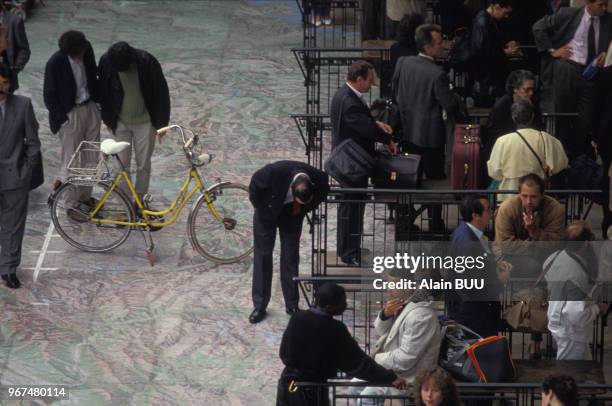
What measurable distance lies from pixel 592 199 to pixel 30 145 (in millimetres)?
5282

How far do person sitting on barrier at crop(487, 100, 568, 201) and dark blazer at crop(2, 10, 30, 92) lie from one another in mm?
5807

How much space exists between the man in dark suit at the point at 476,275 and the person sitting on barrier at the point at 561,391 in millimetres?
2572

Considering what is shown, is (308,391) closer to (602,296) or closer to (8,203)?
(602,296)

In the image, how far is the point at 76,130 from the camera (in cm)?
1565

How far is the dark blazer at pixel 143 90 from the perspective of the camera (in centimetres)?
1521

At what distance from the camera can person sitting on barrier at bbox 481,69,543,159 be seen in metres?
14.1

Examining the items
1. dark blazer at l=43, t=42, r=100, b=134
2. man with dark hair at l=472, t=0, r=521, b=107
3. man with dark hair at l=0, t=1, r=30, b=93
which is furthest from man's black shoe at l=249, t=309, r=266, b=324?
man with dark hair at l=0, t=1, r=30, b=93

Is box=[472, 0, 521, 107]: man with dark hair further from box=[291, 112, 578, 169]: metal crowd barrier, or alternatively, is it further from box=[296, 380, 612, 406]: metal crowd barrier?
box=[296, 380, 612, 406]: metal crowd barrier

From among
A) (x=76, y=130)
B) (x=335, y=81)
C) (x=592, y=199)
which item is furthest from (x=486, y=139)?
(x=335, y=81)

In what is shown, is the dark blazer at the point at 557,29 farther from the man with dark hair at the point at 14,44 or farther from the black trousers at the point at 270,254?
the man with dark hair at the point at 14,44

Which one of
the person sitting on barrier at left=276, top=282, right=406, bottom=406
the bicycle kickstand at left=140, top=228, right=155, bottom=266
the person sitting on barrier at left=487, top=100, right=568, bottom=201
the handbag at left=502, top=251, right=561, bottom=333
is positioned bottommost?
the bicycle kickstand at left=140, top=228, right=155, bottom=266

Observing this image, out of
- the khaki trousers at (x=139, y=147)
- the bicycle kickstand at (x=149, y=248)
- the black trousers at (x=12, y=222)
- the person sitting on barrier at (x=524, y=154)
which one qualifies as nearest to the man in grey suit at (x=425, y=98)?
the person sitting on barrier at (x=524, y=154)

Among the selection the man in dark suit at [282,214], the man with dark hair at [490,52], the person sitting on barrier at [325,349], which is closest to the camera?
the person sitting on barrier at [325,349]

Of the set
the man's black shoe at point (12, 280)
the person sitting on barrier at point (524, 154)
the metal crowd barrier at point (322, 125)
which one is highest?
the person sitting on barrier at point (524, 154)
